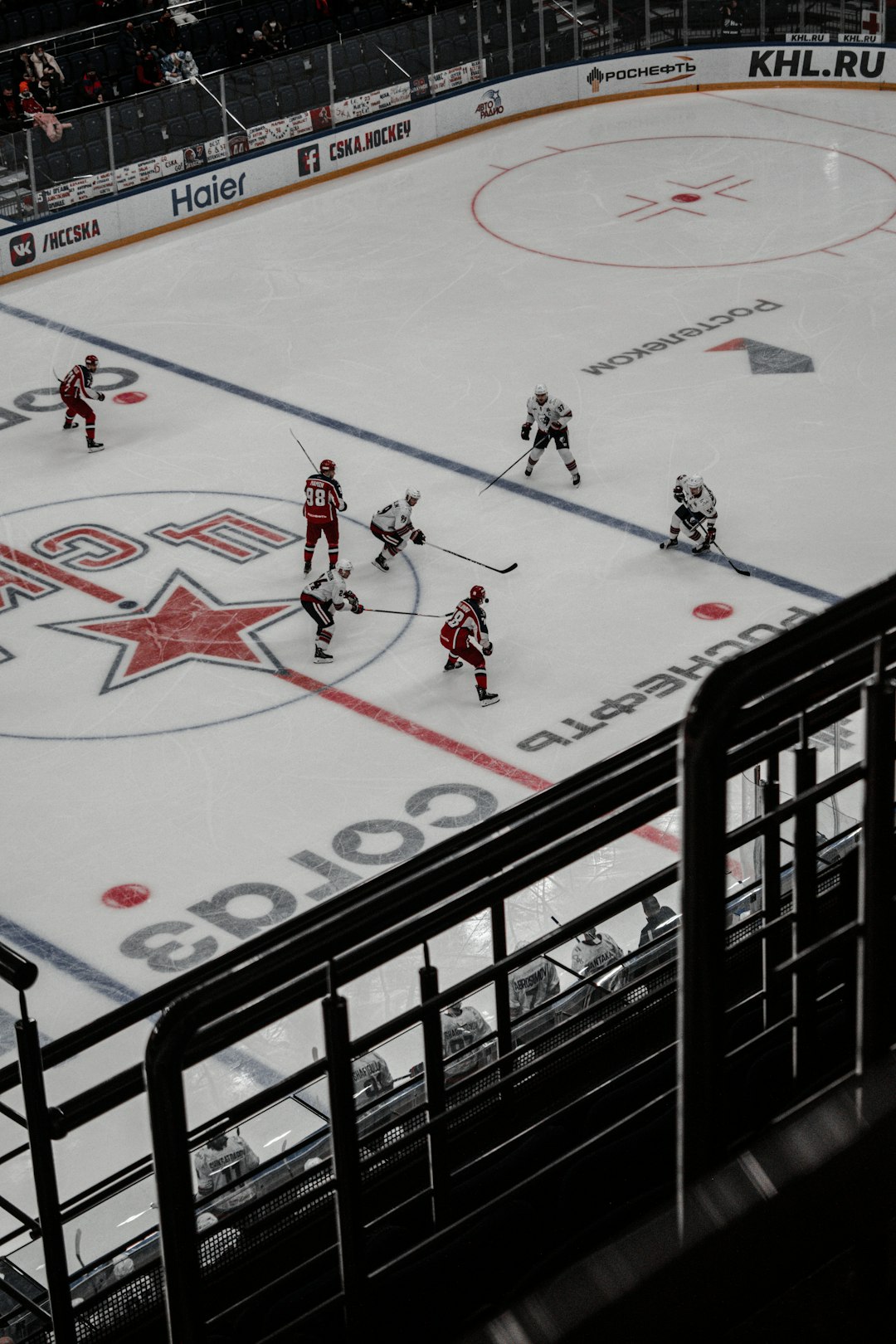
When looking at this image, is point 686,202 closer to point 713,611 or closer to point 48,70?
point 48,70

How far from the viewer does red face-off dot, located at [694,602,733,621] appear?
11992 mm

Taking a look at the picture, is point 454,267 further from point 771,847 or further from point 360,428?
point 771,847

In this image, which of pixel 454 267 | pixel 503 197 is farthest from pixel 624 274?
pixel 503 197

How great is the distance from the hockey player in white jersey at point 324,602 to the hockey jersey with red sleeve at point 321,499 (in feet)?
2.08

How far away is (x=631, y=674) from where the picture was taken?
11312 millimetres

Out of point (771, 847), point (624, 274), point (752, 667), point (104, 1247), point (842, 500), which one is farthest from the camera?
point (624, 274)

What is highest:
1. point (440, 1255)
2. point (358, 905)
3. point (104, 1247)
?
point (358, 905)

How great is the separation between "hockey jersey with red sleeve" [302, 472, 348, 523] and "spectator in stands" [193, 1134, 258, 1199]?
610 cm

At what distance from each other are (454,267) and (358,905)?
17.0 meters

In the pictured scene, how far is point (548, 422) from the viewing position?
1359 centimetres

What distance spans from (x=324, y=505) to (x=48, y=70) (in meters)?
10.4

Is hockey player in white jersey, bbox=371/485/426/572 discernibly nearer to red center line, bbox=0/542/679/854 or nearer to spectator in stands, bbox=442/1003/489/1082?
red center line, bbox=0/542/679/854

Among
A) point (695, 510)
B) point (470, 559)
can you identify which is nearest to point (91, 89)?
point (470, 559)

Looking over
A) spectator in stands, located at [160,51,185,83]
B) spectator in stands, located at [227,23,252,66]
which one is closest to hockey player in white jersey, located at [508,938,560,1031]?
spectator in stands, located at [160,51,185,83]
